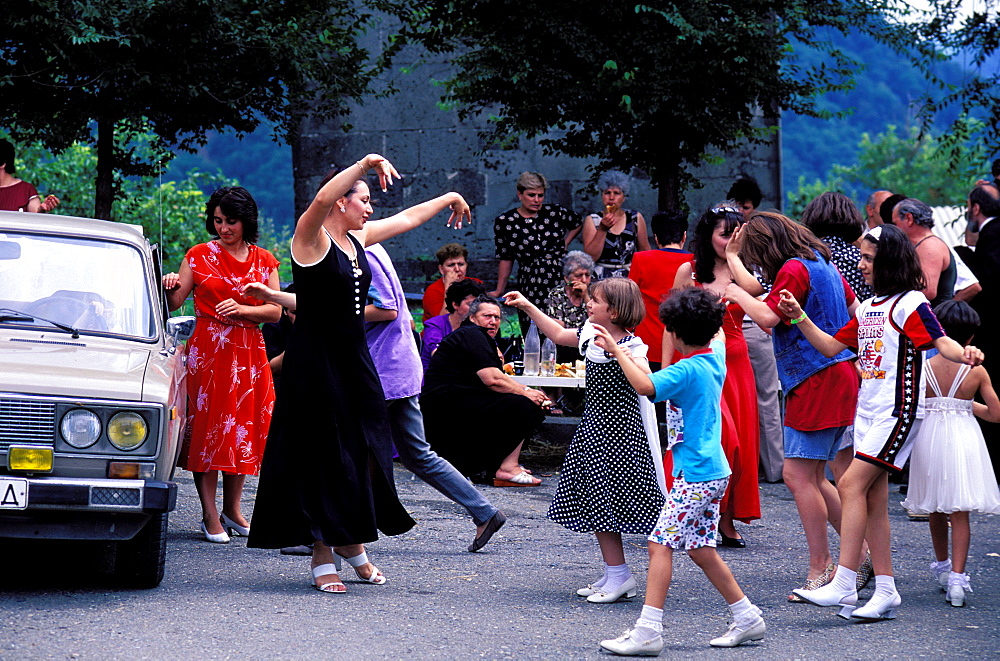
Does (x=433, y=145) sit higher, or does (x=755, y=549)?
(x=433, y=145)

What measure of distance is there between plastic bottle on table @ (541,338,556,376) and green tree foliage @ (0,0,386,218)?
3.04m

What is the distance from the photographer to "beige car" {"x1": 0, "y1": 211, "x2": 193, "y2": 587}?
5.46 meters

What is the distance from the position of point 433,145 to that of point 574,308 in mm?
5619

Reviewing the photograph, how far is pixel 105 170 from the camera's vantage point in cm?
1124

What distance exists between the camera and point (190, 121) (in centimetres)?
1109

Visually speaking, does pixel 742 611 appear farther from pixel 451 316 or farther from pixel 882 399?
pixel 451 316

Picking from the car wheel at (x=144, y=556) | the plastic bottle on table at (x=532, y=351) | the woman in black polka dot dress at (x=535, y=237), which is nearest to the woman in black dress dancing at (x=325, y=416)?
the car wheel at (x=144, y=556)

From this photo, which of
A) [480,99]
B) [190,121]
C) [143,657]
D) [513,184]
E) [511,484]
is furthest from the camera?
[513,184]

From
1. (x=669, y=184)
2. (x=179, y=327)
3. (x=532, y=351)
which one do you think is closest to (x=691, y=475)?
(x=179, y=327)

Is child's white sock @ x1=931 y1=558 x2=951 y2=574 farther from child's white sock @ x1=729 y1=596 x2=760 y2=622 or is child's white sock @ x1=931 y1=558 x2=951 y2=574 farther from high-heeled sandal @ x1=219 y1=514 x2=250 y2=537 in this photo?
high-heeled sandal @ x1=219 y1=514 x2=250 y2=537

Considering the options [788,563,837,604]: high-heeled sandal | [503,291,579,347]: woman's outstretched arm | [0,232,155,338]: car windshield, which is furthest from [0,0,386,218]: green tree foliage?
[788,563,837,604]: high-heeled sandal

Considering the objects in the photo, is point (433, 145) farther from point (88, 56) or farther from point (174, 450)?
point (174, 450)

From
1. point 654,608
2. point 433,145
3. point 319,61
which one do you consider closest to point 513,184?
point 433,145

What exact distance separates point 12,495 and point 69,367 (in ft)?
2.19
